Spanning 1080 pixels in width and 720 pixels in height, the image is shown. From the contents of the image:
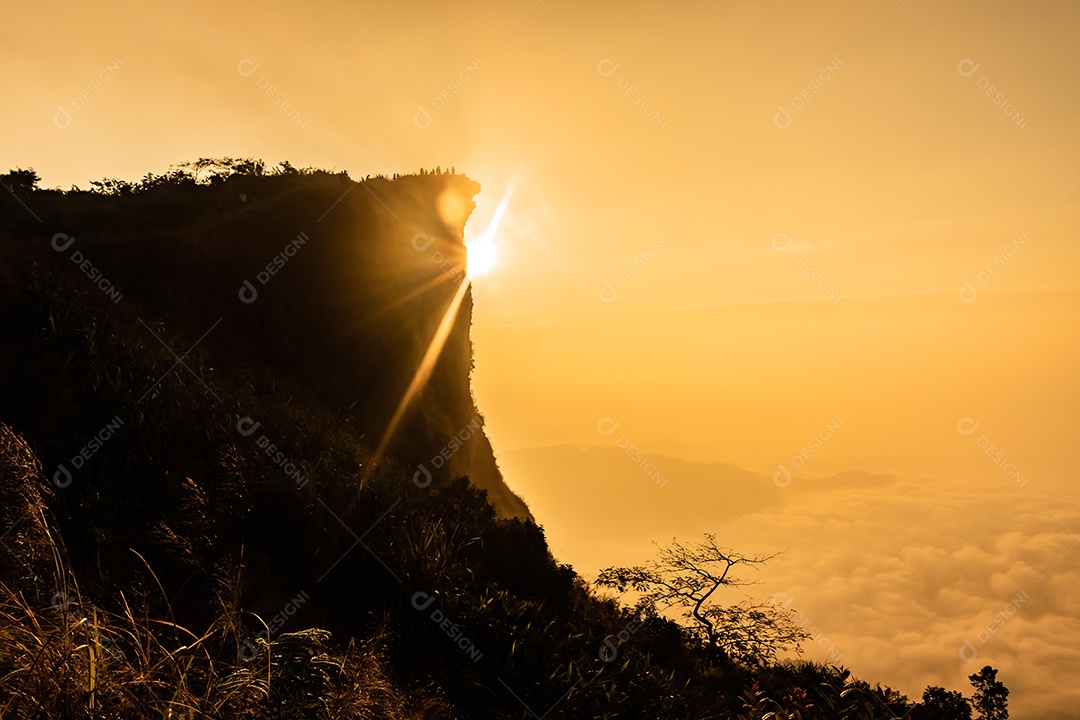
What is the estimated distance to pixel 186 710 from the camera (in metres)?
3.26

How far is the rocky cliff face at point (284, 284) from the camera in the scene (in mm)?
12773

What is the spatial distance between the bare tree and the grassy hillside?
7.98m

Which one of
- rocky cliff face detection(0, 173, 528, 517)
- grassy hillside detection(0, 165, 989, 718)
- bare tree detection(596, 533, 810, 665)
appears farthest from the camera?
bare tree detection(596, 533, 810, 665)

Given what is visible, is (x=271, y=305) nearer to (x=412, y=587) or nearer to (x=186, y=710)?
(x=412, y=587)

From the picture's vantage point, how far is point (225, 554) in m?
6.86

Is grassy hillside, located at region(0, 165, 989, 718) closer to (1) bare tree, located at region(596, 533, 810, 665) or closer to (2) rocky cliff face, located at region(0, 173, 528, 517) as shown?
(2) rocky cliff face, located at region(0, 173, 528, 517)

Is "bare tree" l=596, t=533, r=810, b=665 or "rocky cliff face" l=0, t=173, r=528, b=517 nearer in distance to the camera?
"rocky cliff face" l=0, t=173, r=528, b=517

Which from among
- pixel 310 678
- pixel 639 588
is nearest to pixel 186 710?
pixel 310 678

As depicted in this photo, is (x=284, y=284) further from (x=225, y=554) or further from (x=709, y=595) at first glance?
(x=709, y=595)

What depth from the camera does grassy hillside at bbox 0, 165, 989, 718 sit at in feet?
12.4

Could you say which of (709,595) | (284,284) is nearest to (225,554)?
(284,284)

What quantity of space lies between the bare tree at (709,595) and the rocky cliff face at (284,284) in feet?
29.5

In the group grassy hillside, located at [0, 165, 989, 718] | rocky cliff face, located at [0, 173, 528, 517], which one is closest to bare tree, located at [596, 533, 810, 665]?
grassy hillside, located at [0, 165, 989, 718]

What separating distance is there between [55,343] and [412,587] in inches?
256
